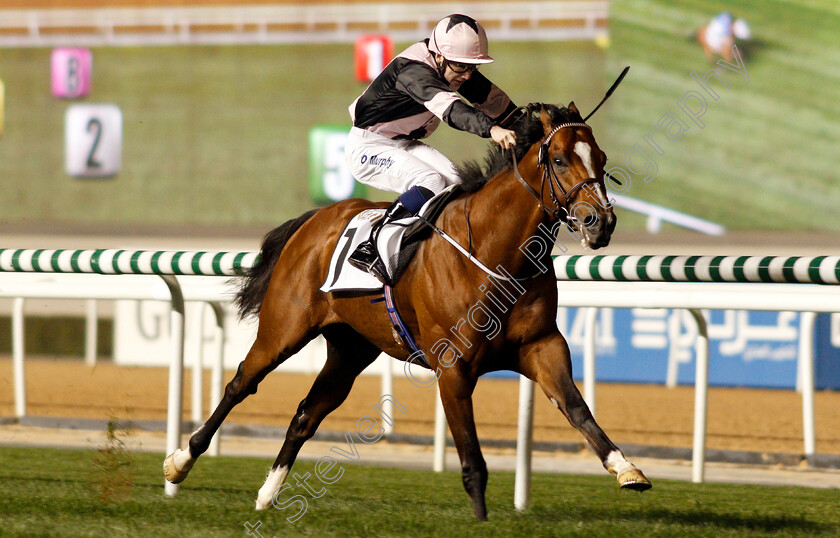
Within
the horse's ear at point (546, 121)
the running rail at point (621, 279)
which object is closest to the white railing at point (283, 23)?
the running rail at point (621, 279)

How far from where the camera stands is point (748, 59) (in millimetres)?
21625

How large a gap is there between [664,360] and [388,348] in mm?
8068

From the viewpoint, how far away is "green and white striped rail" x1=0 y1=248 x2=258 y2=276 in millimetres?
4977

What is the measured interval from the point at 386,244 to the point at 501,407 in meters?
5.72

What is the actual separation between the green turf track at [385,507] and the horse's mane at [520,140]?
1.14 metres

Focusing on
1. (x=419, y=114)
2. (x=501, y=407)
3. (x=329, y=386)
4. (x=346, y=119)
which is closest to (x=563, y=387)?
(x=329, y=386)

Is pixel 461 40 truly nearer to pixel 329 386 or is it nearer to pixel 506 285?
pixel 506 285

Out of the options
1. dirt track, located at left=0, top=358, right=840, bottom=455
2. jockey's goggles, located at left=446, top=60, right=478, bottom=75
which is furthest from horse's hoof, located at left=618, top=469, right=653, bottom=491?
dirt track, located at left=0, top=358, right=840, bottom=455

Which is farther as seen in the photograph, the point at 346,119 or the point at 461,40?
the point at 346,119

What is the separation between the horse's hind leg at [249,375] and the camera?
14.7 ft

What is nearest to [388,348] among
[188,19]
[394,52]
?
[394,52]

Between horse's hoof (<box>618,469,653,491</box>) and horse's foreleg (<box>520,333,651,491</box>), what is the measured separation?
78mm

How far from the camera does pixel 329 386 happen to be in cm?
465

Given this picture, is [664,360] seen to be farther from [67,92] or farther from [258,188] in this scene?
[67,92]
